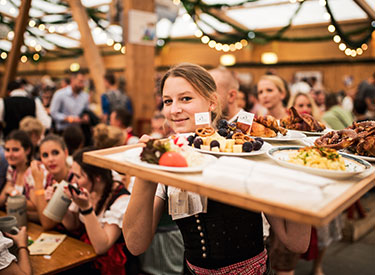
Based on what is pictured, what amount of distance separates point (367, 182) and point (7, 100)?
484 centimetres

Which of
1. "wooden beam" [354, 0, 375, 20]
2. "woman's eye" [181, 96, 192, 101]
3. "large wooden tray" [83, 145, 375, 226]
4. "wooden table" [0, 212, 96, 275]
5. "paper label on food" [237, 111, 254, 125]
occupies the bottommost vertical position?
"wooden table" [0, 212, 96, 275]

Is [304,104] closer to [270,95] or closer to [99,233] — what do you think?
[270,95]

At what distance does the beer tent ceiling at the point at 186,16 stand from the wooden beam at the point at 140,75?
2.34 ft

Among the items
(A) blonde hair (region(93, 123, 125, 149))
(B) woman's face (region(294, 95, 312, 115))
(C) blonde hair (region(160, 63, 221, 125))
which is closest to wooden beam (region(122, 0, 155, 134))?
(A) blonde hair (region(93, 123, 125, 149))

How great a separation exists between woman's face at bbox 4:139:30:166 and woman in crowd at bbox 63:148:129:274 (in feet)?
2.97

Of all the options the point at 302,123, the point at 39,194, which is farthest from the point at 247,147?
the point at 39,194

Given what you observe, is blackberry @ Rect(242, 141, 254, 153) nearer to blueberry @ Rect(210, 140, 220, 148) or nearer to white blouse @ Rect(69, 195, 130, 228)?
blueberry @ Rect(210, 140, 220, 148)

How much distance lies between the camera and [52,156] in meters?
2.84

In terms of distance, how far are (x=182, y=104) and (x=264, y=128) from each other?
36 centimetres

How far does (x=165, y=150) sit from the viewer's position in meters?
0.99

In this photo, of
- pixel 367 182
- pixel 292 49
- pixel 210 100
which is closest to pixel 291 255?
pixel 210 100

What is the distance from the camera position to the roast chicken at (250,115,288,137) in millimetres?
1427

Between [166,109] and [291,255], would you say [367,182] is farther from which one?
[291,255]

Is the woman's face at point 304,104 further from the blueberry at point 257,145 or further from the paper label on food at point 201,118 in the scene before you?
the blueberry at point 257,145
